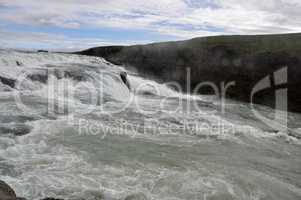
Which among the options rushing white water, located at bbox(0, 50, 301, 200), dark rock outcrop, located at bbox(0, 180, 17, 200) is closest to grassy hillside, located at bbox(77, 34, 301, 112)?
rushing white water, located at bbox(0, 50, 301, 200)

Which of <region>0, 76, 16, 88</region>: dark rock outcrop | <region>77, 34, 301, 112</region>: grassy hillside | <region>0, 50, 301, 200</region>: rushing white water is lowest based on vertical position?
<region>0, 50, 301, 200</region>: rushing white water

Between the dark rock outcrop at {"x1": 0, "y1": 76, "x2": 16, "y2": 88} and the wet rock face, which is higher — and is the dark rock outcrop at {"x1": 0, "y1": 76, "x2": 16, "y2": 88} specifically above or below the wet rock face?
above

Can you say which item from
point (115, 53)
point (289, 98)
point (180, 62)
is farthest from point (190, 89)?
point (115, 53)

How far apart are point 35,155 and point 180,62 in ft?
86.6

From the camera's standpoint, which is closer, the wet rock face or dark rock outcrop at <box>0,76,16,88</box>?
the wet rock face

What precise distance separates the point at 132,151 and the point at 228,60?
23.5m

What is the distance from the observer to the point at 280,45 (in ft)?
103

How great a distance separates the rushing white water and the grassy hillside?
10.3 metres

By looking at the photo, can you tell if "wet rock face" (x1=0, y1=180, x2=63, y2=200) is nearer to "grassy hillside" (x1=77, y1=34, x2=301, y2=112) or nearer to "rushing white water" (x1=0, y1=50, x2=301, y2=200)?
"rushing white water" (x1=0, y1=50, x2=301, y2=200)

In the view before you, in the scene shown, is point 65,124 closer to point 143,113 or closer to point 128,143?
point 128,143

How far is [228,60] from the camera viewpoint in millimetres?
31484

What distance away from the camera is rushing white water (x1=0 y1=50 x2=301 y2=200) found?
7344 millimetres

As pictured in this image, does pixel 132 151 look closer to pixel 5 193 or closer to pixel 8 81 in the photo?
pixel 5 193

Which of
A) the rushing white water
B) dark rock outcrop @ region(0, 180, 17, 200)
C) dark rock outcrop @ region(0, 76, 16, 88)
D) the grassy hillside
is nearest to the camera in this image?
dark rock outcrop @ region(0, 180, 17, 200)
